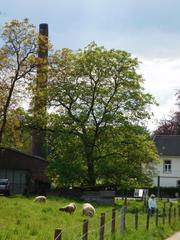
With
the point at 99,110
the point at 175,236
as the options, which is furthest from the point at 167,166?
the point at 175,236

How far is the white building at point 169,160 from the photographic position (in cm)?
9100

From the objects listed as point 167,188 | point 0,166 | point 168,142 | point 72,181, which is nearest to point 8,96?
point 72,181

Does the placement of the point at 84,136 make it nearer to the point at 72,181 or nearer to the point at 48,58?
the point at 72,181

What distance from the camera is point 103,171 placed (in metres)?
51.1

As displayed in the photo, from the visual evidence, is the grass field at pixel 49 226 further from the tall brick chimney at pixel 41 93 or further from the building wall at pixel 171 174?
the building wall at pixel 171 174

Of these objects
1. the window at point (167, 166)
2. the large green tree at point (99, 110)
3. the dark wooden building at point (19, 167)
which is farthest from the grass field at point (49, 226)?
the window at point (167, 166)

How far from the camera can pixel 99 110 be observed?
52.2 m

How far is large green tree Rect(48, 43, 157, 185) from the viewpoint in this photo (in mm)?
51812

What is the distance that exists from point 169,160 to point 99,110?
4367 cm

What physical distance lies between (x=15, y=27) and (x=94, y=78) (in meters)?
8.35

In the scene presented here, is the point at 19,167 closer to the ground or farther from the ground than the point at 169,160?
closer to the ground

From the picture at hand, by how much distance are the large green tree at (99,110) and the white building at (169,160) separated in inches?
1526

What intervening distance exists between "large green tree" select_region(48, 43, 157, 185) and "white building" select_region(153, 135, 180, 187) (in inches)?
1526

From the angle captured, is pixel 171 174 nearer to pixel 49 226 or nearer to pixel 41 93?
pixel 41 93
